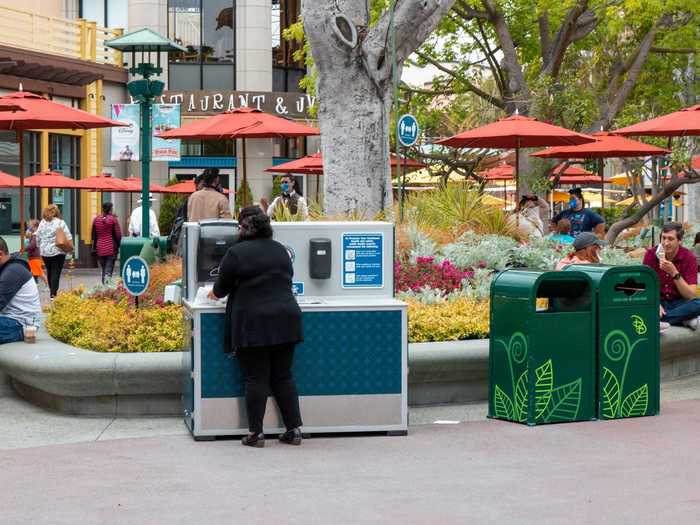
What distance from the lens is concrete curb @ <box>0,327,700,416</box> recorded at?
949cm

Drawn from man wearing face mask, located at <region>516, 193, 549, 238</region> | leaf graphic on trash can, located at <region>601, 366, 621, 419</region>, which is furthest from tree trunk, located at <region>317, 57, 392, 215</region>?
leaf graphic on trash can, located at <region>601, 366, 621, 419</region>

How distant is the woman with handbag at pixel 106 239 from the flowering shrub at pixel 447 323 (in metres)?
13.3

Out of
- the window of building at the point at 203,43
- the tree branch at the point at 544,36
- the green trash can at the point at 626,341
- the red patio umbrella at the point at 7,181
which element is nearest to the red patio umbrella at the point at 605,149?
the tree branch at the point at 544,36

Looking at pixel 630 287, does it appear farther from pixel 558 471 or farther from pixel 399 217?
pixel 399 217

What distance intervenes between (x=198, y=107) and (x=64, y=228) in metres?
20.2

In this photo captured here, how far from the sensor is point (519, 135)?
60.1 feet

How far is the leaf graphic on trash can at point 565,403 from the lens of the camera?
9.41m

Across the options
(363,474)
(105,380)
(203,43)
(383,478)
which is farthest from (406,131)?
(203,43)

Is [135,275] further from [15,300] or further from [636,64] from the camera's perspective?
[636,64]

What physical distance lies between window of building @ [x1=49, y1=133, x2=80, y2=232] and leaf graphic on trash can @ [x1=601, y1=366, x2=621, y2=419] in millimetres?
26936

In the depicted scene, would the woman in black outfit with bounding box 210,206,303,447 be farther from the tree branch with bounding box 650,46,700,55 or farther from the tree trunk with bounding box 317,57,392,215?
the tree branch with bounding box 650,46,700,55

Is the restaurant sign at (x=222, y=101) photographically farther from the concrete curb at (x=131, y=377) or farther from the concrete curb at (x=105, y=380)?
the concrete curb at (x=105, y=380)

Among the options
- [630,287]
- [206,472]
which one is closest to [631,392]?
[630,287]

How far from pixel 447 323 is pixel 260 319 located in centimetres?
259
